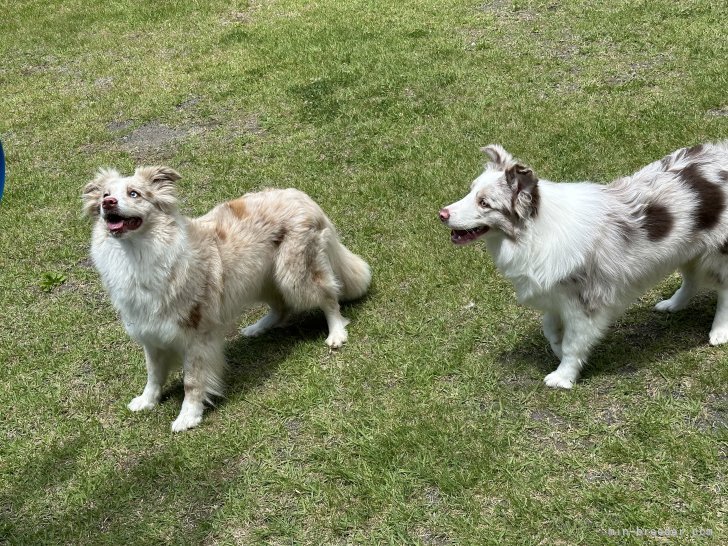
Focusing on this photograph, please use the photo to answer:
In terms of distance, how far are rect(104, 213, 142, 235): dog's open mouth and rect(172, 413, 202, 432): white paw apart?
130cm

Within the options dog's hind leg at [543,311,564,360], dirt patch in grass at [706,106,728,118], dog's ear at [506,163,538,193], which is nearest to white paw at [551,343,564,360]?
dog's hind leg at [543,311,564,360]

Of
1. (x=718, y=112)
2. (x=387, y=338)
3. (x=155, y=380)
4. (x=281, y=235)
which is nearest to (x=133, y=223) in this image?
(x=281, y=235)

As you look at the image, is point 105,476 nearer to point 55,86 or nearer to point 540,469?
point 540,469

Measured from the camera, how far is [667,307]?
477 cm

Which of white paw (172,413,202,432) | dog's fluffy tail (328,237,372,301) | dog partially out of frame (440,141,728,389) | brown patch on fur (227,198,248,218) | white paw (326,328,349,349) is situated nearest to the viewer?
dog partially out of frame (440,141,728,389)

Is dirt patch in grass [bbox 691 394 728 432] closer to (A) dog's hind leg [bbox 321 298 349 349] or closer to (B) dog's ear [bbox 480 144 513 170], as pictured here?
(B) dog's ear [bbox 480 144 513 170]

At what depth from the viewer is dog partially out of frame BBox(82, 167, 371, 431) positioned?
166 inches

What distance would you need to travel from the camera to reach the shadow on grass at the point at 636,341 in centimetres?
437

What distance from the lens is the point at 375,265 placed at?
5.91 meters

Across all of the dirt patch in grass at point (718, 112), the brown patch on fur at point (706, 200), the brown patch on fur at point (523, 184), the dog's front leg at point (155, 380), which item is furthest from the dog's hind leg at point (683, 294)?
the dog's front leg at point (155, 380)

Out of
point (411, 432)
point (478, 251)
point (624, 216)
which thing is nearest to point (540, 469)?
point (411, 432)

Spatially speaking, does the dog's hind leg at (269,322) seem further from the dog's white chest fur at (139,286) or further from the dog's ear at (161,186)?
the dog's ear at (161,186)

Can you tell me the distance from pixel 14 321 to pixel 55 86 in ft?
22.4

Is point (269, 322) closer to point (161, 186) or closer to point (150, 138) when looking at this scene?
point (161, 186)
